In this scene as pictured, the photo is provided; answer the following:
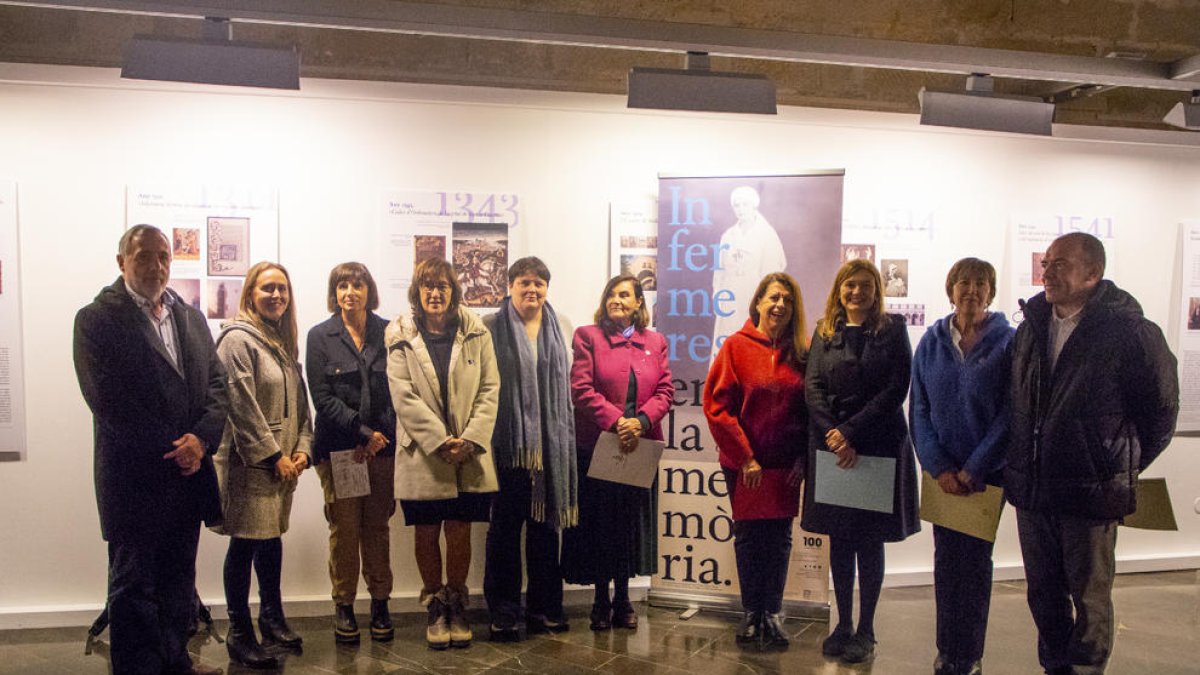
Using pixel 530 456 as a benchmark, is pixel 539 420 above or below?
above

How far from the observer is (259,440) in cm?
383

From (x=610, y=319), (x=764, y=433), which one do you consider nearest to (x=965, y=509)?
(x=764, y=433)

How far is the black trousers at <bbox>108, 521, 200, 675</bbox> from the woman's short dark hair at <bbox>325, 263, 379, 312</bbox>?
1144mm

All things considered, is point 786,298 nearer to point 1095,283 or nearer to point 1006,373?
point 1006,373

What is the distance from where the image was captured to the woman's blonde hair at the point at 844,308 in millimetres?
3947

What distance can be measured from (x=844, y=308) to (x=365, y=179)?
244 cm

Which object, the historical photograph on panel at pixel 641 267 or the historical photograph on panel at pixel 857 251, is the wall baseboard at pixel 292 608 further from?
the historical photograph on panel at pixel 857 251

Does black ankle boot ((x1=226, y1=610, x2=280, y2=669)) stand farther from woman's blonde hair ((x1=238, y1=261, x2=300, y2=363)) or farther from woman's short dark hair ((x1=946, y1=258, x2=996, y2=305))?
woman's short dark hair ((x1=946, y1=258, x2=996, y2=305))

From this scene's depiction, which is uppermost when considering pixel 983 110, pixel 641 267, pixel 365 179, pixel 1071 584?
pixel 983 110

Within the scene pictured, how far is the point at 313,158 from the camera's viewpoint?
470 centimetres

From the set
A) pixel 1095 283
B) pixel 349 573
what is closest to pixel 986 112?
pixel 1095 283

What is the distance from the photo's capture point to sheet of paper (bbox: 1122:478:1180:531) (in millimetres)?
3574

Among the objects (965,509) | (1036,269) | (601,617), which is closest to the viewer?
(965,509)

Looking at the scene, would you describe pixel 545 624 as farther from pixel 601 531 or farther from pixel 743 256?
pixel 743 256
